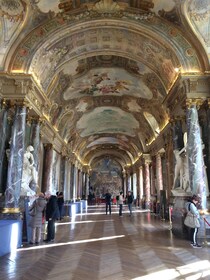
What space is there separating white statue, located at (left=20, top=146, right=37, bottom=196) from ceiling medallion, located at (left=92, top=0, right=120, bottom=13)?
6.39 metres

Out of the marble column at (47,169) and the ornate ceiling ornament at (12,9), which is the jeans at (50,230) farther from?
the ornate ceiling ornament at (12,9)

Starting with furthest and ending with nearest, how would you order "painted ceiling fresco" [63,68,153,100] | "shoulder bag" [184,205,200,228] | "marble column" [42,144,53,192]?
"painted ceiling fresco" [63,68,153,100] → "marble column" [42,144,53,192] → "shoulder bag" [184,205,200,228]

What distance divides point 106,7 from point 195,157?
7.02 meters

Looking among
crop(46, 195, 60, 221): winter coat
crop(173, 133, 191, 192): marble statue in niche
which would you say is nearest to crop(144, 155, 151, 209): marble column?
crop(173, 133, 191, 192): marble statue in niche

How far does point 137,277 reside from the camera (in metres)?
4.21

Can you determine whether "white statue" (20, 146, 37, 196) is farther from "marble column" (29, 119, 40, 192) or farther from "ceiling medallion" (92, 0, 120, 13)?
"ceiling medallion" (92, 0, 120, 13)

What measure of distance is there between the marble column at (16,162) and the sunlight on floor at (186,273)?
5.61 metres

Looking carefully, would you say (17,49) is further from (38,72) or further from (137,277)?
(137,277)

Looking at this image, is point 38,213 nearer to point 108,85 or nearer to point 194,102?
point 194,102

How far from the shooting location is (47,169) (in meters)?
14.0

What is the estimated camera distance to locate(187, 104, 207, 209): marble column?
330 inches

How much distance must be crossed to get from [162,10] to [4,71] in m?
6.89

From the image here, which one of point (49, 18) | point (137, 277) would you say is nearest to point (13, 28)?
point (49, 18)

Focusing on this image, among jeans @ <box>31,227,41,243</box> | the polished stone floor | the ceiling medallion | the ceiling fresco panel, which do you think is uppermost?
the ceiling medallion
